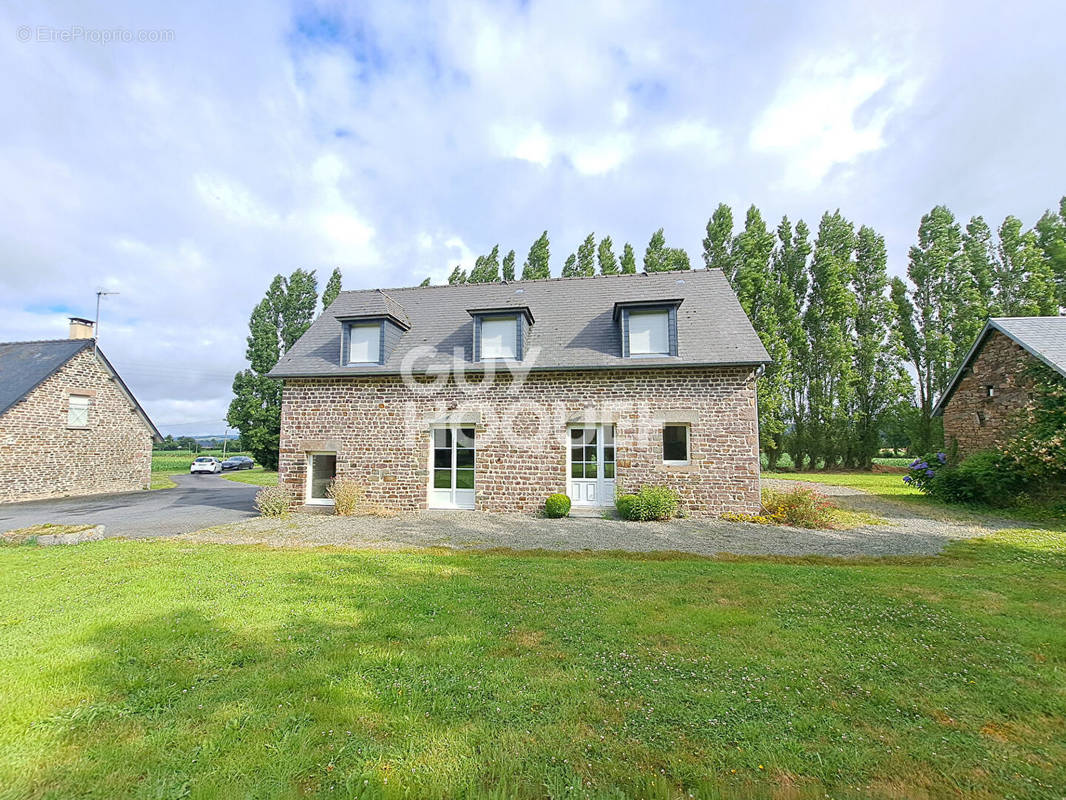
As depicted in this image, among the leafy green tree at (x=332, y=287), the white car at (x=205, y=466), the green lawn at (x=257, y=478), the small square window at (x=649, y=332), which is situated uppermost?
the leafy green tree at (x=332, y=287)

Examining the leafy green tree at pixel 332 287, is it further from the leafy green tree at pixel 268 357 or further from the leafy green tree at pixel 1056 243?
the leafy green tree at pixel 1056 243

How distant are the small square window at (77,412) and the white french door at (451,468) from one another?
1700 centimetres

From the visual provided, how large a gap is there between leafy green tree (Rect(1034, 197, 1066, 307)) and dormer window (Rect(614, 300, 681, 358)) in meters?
27.9

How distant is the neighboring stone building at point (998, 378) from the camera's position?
12633 mm

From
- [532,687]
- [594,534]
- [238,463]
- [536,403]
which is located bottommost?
[238,463]

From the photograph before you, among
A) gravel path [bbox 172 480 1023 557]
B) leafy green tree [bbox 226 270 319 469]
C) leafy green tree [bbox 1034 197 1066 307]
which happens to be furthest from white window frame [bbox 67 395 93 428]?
leafy green tree [bbox 1034 197 1066 307]

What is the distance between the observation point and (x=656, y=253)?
1099 inches

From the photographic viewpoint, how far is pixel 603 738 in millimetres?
2742

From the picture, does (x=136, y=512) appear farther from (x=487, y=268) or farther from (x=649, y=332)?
(x=487, y=268)

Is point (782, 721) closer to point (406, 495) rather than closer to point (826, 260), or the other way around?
point (406, 495)

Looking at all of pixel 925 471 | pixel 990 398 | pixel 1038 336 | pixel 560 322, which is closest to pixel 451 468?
pixel 560 322

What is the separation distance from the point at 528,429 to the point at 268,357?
68.3ft

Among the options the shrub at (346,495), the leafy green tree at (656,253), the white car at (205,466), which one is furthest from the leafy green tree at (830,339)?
the white car at (205,466)

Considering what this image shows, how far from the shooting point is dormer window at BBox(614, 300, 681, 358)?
1202 cm
